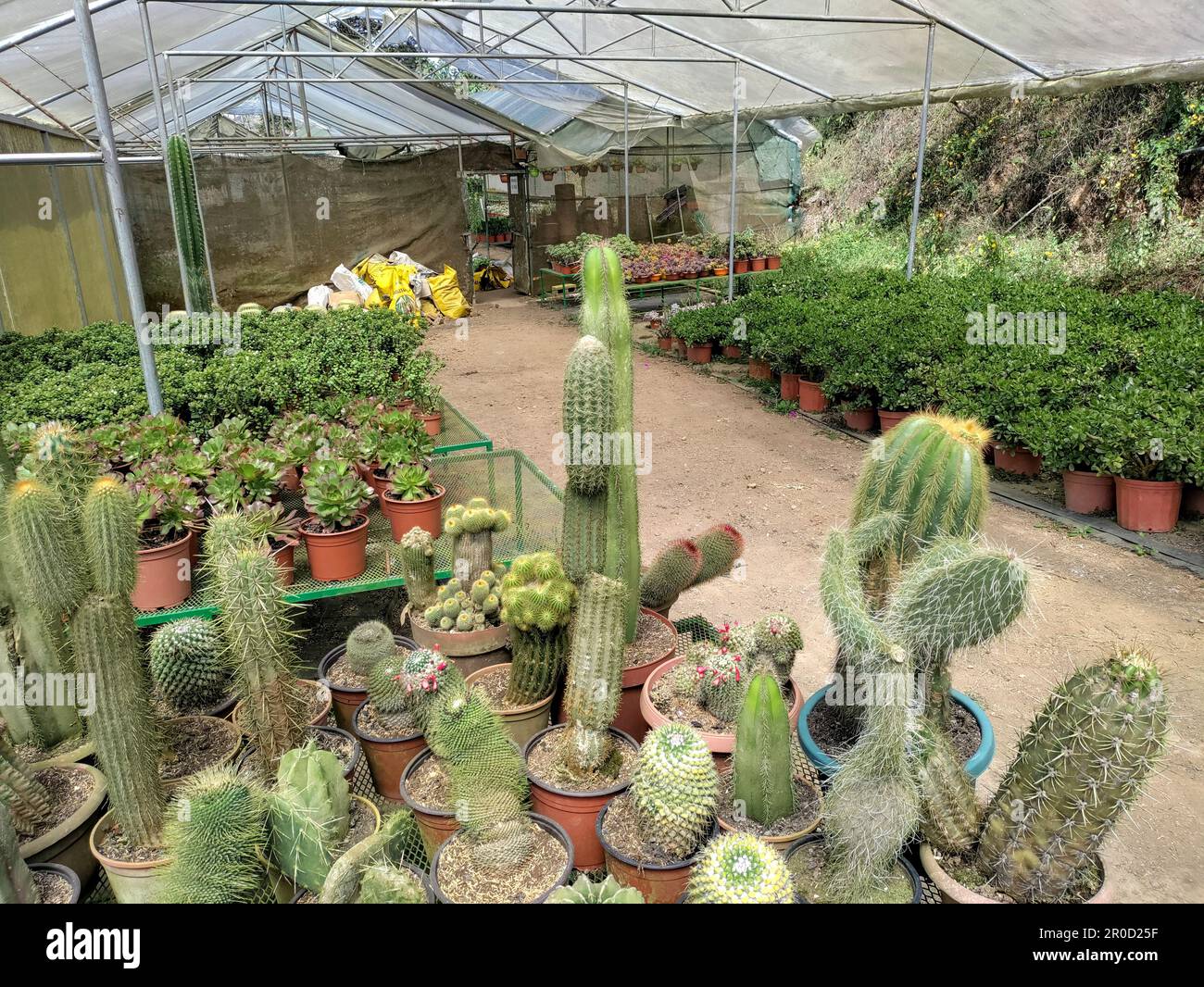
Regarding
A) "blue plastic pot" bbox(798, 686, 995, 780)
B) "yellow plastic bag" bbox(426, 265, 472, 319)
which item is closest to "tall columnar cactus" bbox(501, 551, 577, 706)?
"blue plastic pot" bbox(798, 686, 995, 780)

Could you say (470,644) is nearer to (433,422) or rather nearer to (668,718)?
(668,718)

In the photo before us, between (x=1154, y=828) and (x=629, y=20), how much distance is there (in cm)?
953

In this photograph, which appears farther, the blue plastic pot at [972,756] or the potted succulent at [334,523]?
the potted succulent at [334,523]

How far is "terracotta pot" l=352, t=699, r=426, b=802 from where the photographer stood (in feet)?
9.00

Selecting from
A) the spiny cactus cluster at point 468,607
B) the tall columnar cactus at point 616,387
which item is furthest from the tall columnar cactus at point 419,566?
the tall columnar cactus at point 616,387

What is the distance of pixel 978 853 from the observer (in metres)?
2.06

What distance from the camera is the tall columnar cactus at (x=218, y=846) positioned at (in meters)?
1.88

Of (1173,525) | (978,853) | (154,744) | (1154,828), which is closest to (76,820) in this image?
(154,744)

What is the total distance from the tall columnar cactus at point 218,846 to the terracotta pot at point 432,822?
0.49m

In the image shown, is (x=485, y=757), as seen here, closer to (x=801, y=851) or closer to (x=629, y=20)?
(x=801, y=851)

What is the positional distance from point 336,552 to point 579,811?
1.77 metres

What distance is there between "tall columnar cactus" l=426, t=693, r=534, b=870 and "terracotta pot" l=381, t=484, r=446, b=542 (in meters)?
1.65

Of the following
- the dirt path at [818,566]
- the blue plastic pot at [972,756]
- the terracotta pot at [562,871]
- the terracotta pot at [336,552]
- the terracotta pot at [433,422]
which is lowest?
the dirt path at [818,566]

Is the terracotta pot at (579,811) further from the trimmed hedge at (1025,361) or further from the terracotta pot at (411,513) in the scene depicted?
the trimmed hedge at (1025,361)
